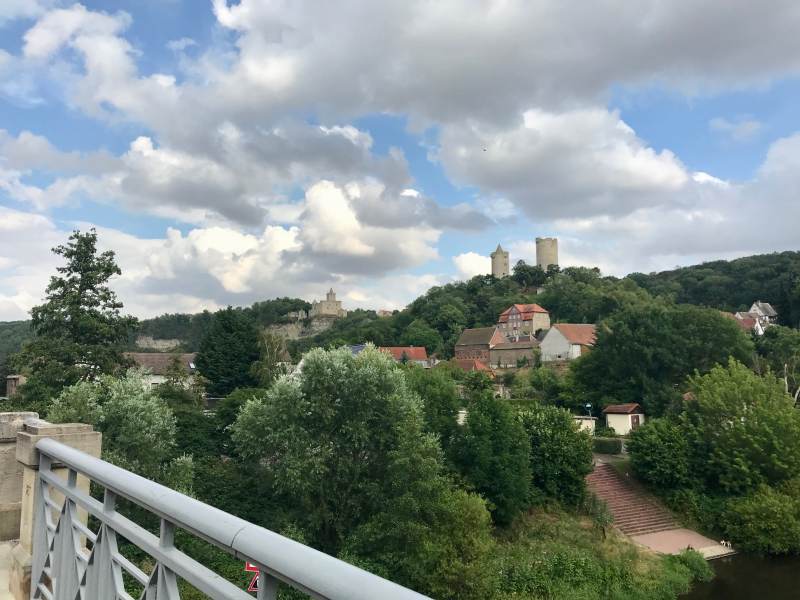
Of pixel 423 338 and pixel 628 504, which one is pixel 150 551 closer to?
pixel 628 504

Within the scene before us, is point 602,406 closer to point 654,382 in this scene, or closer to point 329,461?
point 654,382

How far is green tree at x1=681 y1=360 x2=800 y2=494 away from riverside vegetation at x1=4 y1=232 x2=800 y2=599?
9 centimetres

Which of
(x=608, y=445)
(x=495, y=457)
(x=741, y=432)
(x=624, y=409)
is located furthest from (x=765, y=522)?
(x=624, y=409)

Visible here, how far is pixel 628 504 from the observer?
2580 cm

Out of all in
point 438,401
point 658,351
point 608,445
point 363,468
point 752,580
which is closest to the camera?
point 363,468

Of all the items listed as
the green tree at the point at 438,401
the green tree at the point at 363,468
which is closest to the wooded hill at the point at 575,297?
the green tree at the point at 438,401

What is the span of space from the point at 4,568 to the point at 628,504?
26057 mm

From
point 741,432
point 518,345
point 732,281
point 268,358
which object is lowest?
point 741,432

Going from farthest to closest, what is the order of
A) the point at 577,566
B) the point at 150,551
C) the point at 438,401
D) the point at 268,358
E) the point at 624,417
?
1. the point at 268,358
2. the point at 624,417
3. the point at 438,401
4. the point at 577,566
5. the point at 150,551

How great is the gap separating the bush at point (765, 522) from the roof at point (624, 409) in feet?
33.0

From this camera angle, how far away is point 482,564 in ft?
51.6

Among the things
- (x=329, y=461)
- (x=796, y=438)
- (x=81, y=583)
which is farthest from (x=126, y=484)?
(x=796, y=438)

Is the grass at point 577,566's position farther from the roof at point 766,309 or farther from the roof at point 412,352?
the roof at point 766,309

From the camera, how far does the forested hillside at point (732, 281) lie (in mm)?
86500
